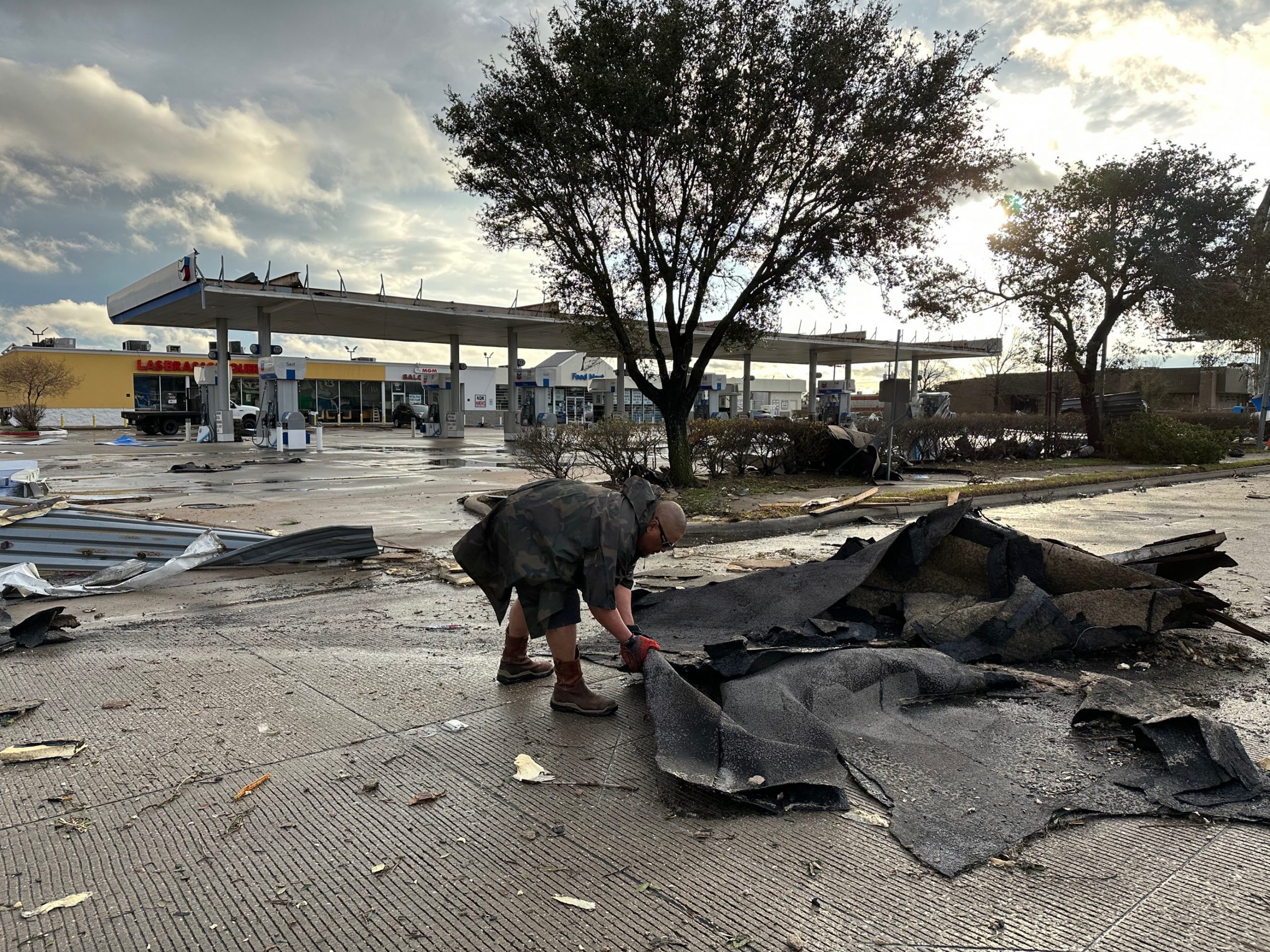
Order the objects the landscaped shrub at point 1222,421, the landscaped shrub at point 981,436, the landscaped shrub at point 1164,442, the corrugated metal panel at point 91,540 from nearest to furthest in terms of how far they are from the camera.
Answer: the corrugated metal panel at point 91,540 → the landscaped shrub at point 981,436 → the landscaped shrub at point 1164,442 → the landscaped shrub at point 1222,421

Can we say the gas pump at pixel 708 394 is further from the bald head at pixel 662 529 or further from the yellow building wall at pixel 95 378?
the bald head at pixel 662 529

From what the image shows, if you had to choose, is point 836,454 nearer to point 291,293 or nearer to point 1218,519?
point 1218,519

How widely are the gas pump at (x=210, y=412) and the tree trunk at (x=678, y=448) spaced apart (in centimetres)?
2667

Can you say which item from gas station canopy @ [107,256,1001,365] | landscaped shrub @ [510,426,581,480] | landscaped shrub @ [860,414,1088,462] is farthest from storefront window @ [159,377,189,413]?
landscaped shrub @ [510,426,581,480]

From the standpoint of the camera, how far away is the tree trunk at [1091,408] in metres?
24.2

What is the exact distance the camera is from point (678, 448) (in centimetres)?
1384

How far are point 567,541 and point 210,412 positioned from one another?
1535 inches

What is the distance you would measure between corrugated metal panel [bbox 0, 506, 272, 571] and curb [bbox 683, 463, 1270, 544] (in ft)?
15.8

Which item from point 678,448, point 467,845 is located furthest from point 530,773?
point 678,448

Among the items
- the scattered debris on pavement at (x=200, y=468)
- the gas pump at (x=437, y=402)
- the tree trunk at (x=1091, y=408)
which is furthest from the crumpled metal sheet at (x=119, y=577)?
the gas pump at (x=437, y=402)

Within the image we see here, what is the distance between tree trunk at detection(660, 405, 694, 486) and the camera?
13.7 meters

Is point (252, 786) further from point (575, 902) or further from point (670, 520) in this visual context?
point (670, 520)

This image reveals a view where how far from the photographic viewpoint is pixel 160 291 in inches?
1297

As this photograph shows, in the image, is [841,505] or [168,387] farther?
[168,387]
